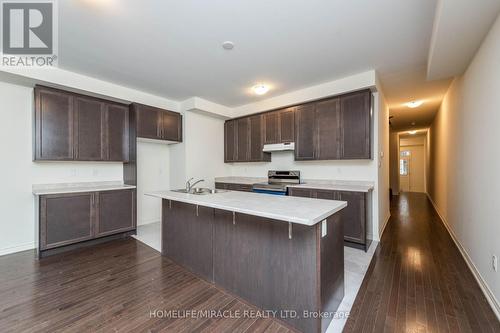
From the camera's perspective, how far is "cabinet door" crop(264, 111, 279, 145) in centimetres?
455

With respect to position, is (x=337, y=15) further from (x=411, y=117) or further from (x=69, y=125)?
(x=411, y=117)

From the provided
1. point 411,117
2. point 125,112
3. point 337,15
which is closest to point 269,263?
point 337,15

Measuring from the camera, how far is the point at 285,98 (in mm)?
Result: 4445

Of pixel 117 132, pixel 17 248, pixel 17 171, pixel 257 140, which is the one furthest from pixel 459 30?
pixel 17 248

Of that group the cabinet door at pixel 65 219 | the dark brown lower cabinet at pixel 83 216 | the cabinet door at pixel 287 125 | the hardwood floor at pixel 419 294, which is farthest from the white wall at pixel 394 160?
the cabinet door at pixel 65 219

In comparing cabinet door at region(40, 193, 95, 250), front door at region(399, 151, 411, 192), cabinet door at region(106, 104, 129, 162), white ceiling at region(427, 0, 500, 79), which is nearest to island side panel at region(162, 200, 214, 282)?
cabinet door at region(40, 193, 95, 250)

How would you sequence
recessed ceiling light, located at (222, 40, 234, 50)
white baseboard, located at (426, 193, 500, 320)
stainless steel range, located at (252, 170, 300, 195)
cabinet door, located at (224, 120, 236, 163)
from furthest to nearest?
cabinet door, located at (224, 120, 236, 163) < stainless steel range, located at (252, 170, 300, 195) < recessed ceiling light, located at (222, 40, 234, 50) < white baseboard, located at (426, 193, 500, 320)

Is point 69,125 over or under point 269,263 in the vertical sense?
over

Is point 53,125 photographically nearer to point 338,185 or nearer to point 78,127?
point 78,127

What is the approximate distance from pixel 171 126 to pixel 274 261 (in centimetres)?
375

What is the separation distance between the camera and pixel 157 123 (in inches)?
168

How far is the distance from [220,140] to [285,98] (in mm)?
2034

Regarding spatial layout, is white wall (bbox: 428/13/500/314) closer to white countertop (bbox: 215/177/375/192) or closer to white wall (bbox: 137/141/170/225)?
white countertop (bbox: 215/177/375/192)

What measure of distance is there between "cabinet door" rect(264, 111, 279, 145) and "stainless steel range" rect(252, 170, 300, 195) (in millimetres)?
740
